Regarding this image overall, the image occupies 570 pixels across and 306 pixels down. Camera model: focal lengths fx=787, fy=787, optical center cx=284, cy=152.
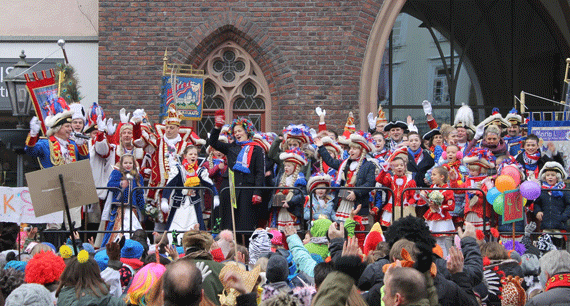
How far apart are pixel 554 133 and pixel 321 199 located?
3.70 meters

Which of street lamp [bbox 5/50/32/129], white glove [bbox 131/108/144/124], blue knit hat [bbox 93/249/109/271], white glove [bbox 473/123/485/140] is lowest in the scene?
blue knit hat [bbox 93/249/109/271]

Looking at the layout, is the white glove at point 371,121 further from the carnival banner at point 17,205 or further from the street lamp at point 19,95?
the carnival banner at point 17,205

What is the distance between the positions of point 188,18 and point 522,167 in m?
6.88

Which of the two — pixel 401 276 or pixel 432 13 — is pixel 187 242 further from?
pixel 432 13

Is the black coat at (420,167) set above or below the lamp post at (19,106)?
below

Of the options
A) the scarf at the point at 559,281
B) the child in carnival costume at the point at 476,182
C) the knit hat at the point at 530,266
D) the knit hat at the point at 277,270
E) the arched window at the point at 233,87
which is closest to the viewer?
the knit hat at the point at 277,270

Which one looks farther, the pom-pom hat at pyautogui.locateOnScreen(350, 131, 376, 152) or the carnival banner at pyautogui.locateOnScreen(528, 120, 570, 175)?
the carnival banner at pyautogui.locateOnScreen(528, 120, 570, 175)

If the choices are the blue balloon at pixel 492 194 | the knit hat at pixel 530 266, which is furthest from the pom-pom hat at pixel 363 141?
the knit hat at pixel 530 266

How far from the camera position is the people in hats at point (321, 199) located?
9570mm

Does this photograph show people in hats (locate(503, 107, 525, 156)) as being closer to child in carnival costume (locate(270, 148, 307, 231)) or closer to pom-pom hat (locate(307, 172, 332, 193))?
pom-pom hat (locate(307, 172, 332, 193))

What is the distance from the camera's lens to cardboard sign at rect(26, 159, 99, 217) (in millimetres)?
7472

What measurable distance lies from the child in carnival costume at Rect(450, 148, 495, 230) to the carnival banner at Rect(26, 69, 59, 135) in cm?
537

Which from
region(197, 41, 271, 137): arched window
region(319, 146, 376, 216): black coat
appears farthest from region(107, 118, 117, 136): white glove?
region(197, 41, 271, 137): arched window

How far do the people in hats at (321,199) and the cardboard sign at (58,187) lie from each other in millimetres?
Result: 2899
